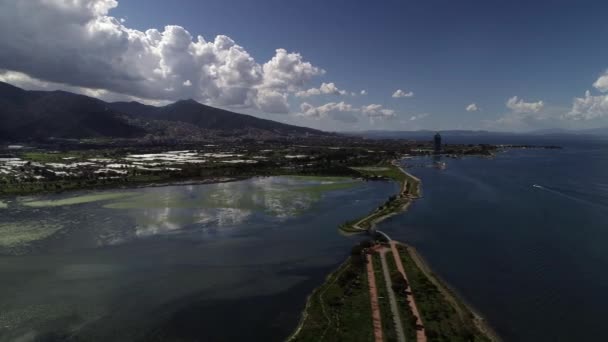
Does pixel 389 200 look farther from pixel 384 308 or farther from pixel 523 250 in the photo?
pixel 384 308

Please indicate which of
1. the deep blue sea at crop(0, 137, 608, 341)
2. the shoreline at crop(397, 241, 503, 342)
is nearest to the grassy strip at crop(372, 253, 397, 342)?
the shoreline at crop(397, 241, 503, 342)

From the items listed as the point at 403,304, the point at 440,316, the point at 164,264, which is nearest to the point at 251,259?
the point at 164,264

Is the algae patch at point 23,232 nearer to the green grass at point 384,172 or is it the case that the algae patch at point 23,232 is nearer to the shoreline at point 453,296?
the shoreline at point 453,296

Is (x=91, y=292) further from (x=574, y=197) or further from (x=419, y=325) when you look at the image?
(x=574, y=197)

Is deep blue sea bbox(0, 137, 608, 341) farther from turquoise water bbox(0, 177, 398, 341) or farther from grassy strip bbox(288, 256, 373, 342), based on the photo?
grassy strip bbox(288, 256, 373, 342)

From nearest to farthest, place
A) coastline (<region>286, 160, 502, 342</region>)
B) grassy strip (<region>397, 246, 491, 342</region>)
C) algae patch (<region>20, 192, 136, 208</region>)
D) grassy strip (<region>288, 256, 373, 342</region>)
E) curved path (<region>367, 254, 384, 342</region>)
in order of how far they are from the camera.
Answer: grassy strip (<region>397, 246, 491, 342</region>)
curved path (<region>367, 254, 384, 342</region>)
grassy strip (<region>288, 256, 373, 342</region>)
coastline (<region>286, 160, 502, 342</region>)
algae patch (<region>20, 192, 136, 208</region>)

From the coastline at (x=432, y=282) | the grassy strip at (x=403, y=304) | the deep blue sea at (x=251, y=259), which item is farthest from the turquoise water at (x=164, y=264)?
the grassy strip at (x=403, y=304)

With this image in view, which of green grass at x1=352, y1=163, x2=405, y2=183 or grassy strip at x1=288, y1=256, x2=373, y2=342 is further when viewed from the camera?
green grass at x1=352, y1=163, x2=405, y2=183
